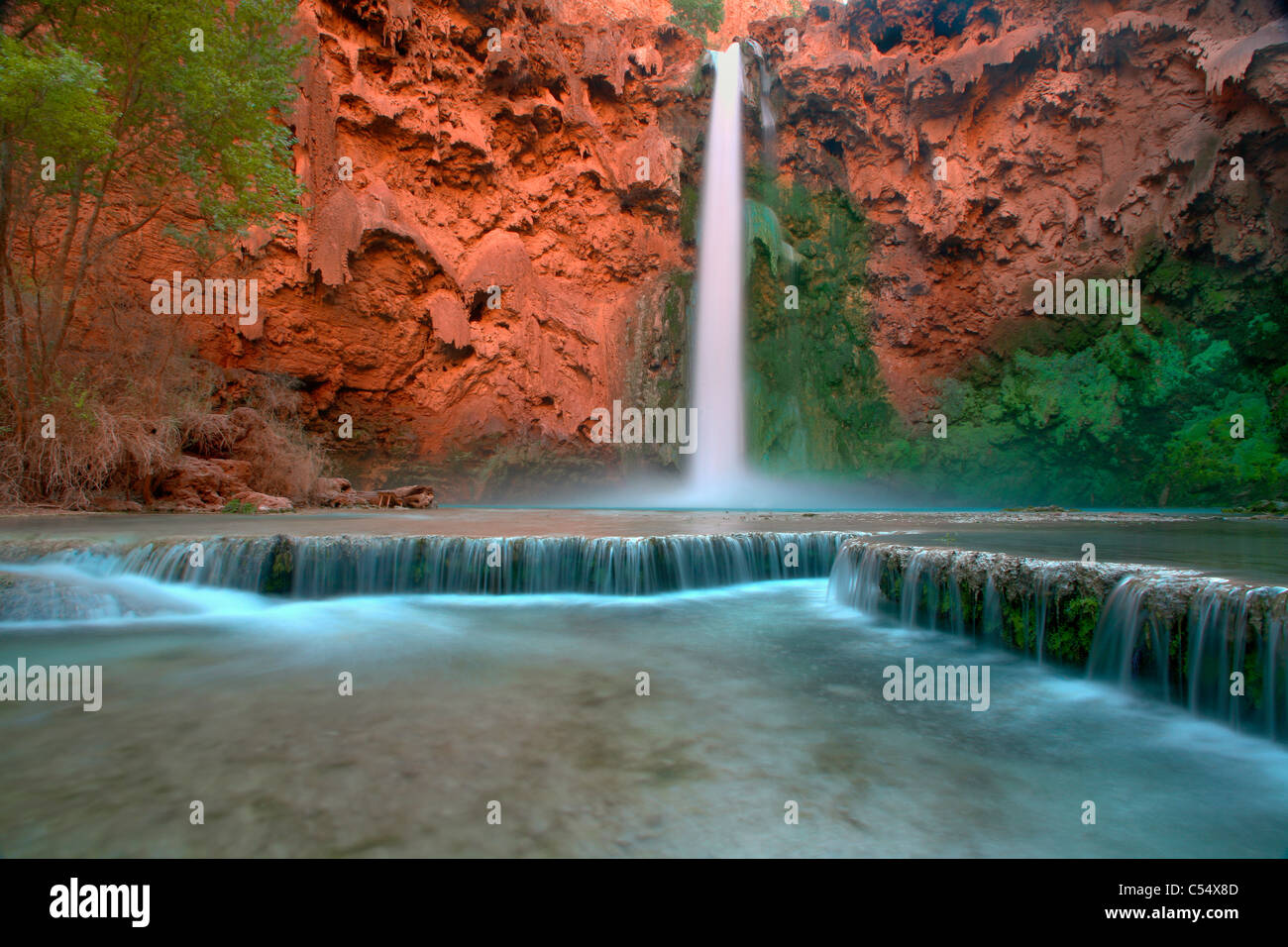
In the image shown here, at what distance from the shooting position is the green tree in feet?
28.6

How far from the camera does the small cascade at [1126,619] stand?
295 centimetres

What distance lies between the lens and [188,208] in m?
13.6

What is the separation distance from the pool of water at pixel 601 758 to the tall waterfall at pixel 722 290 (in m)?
14.5


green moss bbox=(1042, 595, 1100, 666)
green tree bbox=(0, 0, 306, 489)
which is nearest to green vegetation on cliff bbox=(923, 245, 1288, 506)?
green moss bbox=(1042, 595, 1100, 666)

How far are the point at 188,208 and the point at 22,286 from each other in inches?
156

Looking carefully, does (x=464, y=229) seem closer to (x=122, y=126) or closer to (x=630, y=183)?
(x=630, y=183)

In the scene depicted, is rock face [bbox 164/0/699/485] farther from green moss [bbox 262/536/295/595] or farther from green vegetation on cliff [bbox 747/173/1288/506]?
green moss [bbox 262/536/295/595]

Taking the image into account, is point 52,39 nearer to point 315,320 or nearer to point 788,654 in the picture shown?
point 315,320

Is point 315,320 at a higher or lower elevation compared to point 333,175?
lower

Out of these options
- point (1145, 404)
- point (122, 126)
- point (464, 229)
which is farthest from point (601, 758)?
point (1145, 404)

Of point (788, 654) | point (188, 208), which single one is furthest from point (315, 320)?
point (788, 654)

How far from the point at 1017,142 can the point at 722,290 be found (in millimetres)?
8614

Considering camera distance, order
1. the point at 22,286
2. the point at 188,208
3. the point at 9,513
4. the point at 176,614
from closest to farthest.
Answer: the point at 176,614
the point at 9,513
the point at 22,286
the point at 188,208

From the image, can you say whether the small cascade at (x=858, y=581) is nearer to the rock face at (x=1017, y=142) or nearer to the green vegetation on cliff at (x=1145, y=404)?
the green vegetation on cliff at (x=1145, y=404)
